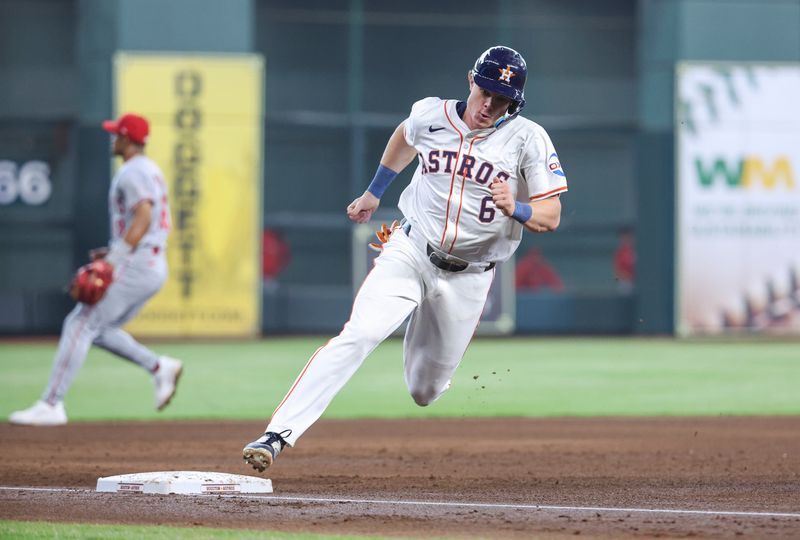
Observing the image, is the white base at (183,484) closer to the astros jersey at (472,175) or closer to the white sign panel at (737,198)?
the astros jersey at (472,175)

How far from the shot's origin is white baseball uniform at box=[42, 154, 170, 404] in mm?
9625

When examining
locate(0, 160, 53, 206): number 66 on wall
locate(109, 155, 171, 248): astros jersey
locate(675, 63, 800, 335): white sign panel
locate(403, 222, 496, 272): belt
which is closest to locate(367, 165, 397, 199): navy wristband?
locate(403, 222, 496, 272): belt

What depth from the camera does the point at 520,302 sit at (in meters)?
20.8

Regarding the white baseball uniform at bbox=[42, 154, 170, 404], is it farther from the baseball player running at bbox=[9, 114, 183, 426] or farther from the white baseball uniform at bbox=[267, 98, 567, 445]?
the white baseball uniform at bbox=[267, 98, 567, 445]

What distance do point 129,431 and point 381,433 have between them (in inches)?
65.0

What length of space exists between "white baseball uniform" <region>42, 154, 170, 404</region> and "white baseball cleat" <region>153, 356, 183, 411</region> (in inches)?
2.2

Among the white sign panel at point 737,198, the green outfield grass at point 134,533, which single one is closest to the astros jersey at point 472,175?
the green outfield grass at point 134,533

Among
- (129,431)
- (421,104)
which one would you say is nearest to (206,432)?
(129,431)

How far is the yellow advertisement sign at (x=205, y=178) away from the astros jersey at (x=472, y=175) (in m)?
12.3

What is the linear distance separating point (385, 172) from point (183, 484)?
1733 mm

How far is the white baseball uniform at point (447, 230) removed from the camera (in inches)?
245

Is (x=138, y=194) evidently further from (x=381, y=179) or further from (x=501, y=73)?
(x=501, y=73)

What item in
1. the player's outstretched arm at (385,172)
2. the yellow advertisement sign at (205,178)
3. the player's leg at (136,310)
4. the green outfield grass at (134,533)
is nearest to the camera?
the green outfield grass at (134,533)

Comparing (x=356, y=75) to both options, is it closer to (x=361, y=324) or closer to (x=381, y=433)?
(x=381, y=433)
